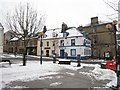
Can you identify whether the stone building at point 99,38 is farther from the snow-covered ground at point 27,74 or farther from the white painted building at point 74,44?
the snow-covered ground at point 27,74

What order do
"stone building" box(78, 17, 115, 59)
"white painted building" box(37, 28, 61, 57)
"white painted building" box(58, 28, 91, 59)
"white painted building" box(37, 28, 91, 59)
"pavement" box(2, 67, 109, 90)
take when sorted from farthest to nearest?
"white painted building" box(37, 28, 61, 57), "stone building" box(78, 17, 115, 59), "white painted building" box(37, 28, 91, 59), "white painted building" box(58, 28, 91, 59), "pavement" box(2, 67, 109, 90)

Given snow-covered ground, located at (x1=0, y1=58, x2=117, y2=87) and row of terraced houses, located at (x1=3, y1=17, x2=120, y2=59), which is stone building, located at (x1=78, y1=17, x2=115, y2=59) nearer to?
row of terraced houses, located at (x1=3, y1=17, x2=120, y2=59)

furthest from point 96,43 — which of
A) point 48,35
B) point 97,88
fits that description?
point 97,88

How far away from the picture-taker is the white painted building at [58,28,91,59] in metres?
56.5

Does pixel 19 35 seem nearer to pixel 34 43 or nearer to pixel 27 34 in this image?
pixel 27 34

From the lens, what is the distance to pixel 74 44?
191ft

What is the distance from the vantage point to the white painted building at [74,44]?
185 feet

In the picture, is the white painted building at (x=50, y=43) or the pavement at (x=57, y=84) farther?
the white painted building at (x=50, y=43)

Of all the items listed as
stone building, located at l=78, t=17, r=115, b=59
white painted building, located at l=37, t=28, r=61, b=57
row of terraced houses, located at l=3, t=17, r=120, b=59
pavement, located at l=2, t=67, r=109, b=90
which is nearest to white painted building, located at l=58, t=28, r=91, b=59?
row of terraced houses, located at l=3, t=17, r=120, b=59

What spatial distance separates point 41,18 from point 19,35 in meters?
4.02

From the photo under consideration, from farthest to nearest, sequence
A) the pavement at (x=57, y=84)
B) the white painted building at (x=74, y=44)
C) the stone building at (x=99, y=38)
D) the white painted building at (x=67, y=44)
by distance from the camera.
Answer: the stone building at (x=99, y=38) < the white painted building at (x=67, y=44) < the white painted building at (x=74, y=44) < the pavement at (x=57, y=84)

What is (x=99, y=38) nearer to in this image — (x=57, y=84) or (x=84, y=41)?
(x=84, y=41)

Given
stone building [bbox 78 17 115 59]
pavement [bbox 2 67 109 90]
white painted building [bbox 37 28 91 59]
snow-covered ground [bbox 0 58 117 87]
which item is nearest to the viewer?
pavement [bbox 2 67 109 90]

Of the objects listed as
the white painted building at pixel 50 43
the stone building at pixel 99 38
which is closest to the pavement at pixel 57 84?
the stone building at pixel 99 38
